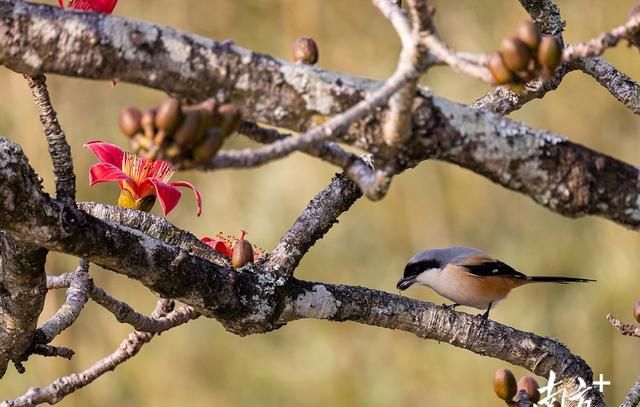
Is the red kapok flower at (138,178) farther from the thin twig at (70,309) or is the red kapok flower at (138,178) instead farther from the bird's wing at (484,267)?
the bird's wing at (484,267)

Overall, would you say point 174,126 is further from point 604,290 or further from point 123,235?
point 604,290

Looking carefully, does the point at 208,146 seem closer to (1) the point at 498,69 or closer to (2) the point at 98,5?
(1) the point at 498,69

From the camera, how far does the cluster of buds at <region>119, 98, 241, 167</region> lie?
0.80m

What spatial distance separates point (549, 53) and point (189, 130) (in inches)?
13.0

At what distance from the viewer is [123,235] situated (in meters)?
1.29

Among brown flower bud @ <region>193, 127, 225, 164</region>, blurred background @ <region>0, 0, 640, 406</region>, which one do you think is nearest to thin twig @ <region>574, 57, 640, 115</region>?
brown flower bud @ <region>193, 127, 225, 164</region>

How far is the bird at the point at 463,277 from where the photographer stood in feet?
9.59

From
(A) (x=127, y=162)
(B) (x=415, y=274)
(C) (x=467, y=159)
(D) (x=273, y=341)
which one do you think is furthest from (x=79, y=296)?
(D) (x=273, y=341)

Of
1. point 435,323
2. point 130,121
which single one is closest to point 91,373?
point 435,323

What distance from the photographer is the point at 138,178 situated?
5.54ft

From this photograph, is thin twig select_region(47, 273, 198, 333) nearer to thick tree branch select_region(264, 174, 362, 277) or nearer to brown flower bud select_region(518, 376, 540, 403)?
thick tree branch select_region(264, 174, 362, 277)

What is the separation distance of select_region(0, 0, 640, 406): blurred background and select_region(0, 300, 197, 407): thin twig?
126 inches

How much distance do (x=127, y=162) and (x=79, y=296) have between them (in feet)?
0.84

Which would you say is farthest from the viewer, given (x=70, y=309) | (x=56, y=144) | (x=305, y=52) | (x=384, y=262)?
(x=384, y=262)
